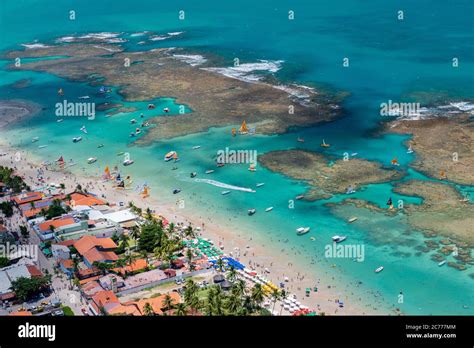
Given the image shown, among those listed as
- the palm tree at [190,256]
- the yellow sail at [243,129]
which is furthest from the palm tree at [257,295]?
the yellow sail at [243,129]

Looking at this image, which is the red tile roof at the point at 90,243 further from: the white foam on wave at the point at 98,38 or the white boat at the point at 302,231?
the white foam on wave at the point at 98,38

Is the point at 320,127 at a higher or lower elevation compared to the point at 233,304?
higher

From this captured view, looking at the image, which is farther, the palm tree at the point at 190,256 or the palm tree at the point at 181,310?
the palm tree at the point at 190,256

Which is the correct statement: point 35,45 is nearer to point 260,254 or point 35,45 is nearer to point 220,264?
point 260,254

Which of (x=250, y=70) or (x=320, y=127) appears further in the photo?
(x=250, y=70)

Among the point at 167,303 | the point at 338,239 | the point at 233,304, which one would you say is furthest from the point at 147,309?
the point at 338,239

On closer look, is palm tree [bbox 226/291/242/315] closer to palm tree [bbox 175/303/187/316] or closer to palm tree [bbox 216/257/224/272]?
palm tree [bbox 175/303/187/316]
